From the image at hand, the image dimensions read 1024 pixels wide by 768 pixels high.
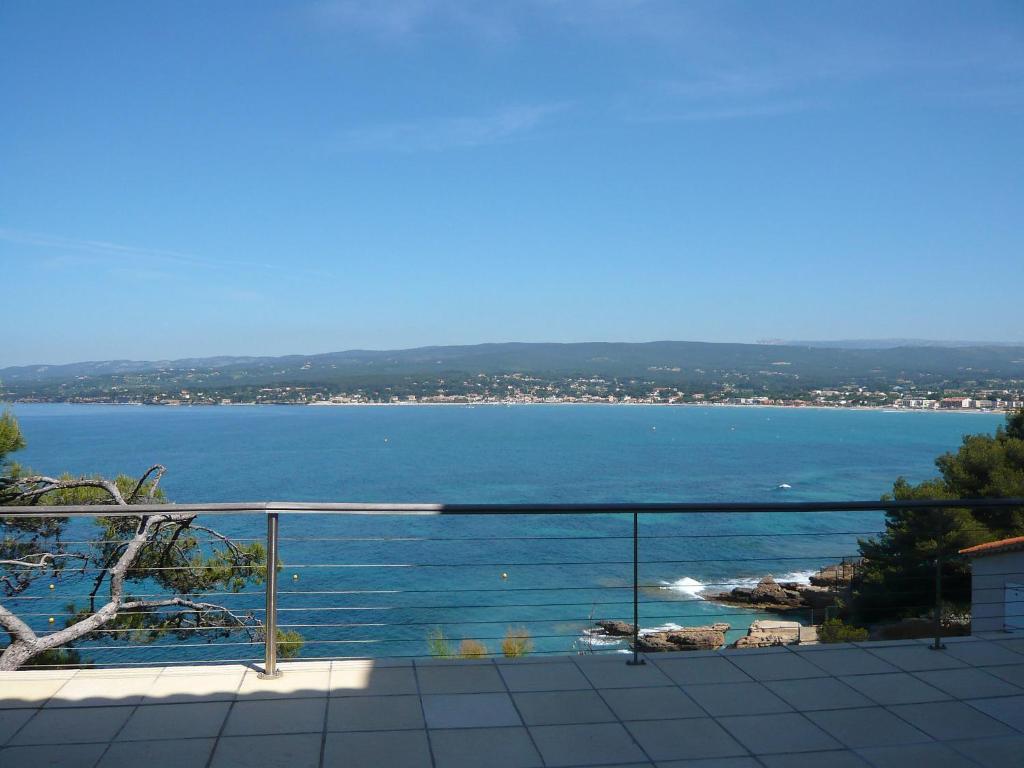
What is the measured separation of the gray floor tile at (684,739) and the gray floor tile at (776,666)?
778mm

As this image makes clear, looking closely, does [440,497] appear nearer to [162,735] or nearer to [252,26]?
[252,26]

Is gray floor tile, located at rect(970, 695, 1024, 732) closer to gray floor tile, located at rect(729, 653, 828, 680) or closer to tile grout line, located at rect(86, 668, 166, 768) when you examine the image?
gray floor tile, located at rect(729, 653, 828, 680)

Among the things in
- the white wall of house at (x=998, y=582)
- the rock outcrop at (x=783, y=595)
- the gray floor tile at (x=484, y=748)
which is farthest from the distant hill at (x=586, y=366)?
the gray floor tile at (x=484, y=748)

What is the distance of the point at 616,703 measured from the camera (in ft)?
12.9

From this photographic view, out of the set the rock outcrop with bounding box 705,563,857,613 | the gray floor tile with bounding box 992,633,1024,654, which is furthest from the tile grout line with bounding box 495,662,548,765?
the rock outcrop with bounding box 705,563,857,613

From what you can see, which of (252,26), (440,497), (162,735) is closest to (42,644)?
(162,735)

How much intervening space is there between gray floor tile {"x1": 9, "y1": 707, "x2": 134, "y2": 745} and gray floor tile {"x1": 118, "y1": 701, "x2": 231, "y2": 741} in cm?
6

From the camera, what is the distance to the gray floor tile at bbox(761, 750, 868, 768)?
3275mm

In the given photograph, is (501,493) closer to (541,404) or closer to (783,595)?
(783,595)

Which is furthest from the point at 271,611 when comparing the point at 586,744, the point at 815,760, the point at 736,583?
the point at 736,583

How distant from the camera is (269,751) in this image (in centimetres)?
330

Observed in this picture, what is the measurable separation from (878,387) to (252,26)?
397ft

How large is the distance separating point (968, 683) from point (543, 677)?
2166 millimetres

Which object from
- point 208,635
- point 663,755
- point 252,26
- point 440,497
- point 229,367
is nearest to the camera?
point 663,755
